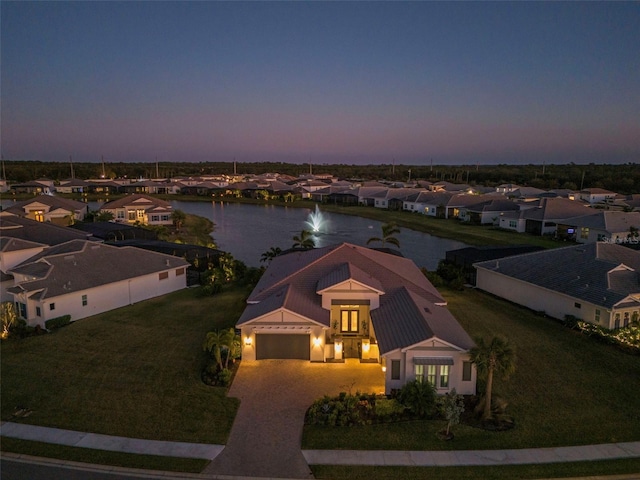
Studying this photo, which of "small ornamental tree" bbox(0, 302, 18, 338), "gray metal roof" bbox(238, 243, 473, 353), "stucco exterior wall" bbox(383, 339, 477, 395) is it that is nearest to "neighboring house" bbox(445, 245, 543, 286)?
"gray metal roof" bbox(238, 243, 473, 353)

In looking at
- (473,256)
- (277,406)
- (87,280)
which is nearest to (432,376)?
(277,406)

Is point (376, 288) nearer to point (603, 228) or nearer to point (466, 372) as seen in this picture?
point (466, 372)

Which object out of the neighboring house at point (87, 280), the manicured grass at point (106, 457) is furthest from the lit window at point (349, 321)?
the neighboring house at point (87, 280)

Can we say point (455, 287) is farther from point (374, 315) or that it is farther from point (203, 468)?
point (203, 468)

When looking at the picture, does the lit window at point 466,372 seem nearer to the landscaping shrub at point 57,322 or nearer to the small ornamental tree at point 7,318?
the landscaping shrub at point 57,322

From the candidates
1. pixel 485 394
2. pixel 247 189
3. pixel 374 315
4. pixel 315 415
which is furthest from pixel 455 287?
pixel 247 189

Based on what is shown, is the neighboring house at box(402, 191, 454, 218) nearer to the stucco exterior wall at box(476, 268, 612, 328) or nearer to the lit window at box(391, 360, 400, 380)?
the stucco exterior wall at box(476, 268, 612, 328)
